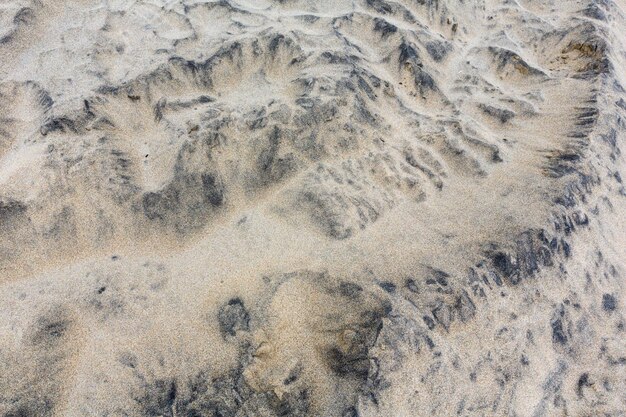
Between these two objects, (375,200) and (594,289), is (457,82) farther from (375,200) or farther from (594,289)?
(594,289)

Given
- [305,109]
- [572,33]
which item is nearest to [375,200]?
[305,109]

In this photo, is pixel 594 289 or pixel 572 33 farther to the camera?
pixel 572 33

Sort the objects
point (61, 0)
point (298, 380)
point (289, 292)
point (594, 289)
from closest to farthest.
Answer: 1. point (298, 380)
2. point (289, 292)
3. point (594, 289)
4. point (61, 0)

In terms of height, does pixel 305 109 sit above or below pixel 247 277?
above

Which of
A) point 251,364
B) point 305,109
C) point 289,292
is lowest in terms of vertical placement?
point 251,364

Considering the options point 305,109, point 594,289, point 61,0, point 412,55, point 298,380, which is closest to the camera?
point 298,380

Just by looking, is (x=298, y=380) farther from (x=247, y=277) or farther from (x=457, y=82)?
(x=457, y=82)
